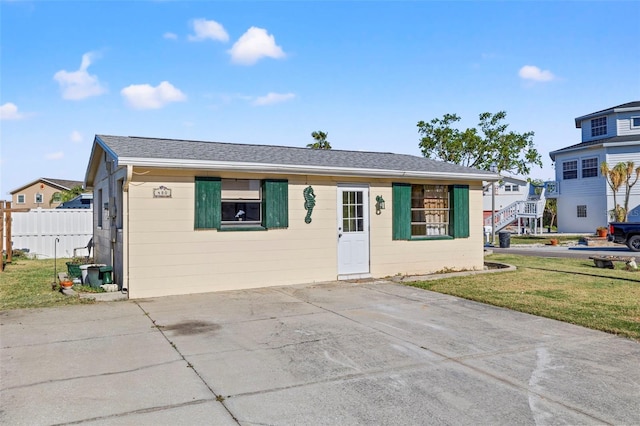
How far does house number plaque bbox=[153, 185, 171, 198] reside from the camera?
8570 mm

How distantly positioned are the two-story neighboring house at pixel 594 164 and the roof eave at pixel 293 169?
2186 cm

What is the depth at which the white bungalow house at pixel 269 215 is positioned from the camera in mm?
8562

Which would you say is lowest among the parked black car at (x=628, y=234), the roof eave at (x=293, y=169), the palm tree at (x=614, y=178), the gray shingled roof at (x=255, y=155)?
the parked black car at (x=628, y=234)

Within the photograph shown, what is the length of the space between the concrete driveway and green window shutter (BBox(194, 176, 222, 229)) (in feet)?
6.66

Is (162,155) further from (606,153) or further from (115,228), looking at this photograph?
(606,153)

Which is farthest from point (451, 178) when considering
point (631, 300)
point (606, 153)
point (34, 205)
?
point (34, 205)


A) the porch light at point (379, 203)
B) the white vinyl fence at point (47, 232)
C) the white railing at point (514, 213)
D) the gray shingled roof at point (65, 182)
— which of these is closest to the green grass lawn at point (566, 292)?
the porch light at point (379, 203)

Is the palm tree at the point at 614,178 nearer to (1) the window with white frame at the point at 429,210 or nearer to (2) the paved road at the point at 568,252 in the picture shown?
(2) the paved road at the point at 568,252

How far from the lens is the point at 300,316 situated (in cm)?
693

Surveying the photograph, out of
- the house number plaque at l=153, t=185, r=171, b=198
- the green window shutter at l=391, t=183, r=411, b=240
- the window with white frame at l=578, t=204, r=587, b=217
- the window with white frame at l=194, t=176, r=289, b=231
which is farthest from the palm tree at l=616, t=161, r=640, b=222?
the house number plaque at l=153, t=185, r=171, b=198

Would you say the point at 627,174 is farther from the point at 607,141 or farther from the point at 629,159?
the point at 607,141

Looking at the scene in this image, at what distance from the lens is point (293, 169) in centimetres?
965

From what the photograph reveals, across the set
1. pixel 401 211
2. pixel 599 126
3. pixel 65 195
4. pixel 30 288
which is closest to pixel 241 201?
pixel 401 211

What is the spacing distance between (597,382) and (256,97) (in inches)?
596
